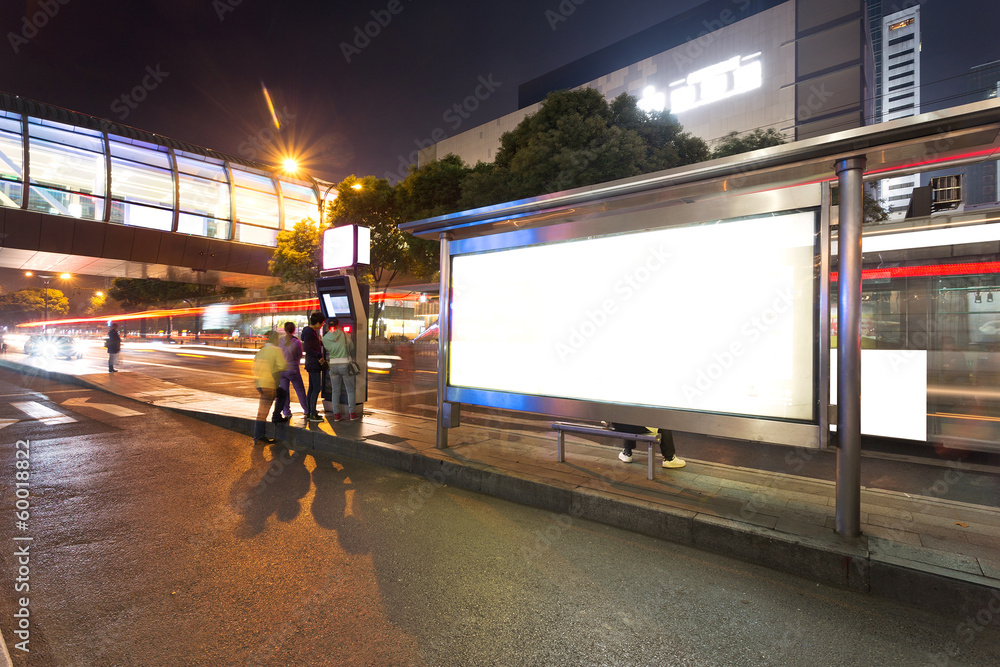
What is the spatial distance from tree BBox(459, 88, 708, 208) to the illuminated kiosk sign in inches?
330

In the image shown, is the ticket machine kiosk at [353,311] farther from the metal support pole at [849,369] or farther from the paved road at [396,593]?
the metal support pole at [849,369]

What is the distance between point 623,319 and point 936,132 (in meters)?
2.68

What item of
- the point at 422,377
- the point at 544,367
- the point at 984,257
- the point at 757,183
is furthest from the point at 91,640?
the point at 422,377

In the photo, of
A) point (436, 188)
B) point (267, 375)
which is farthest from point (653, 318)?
point (436, 188)

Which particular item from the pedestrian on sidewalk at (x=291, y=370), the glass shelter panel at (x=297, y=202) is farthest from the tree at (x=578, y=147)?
the glass shelter panel at (x=297, y=202)

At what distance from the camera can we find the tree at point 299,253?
87.4 feet

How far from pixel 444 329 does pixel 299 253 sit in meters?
23.5

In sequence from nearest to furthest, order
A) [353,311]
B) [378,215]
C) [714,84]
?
[353,311], [378,215], [714,84]

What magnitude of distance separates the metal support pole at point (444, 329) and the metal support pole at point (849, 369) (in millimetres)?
4198

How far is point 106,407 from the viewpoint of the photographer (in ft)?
34.8

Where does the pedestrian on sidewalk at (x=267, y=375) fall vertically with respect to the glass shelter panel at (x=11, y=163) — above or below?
below

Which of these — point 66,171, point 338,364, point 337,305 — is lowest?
point 338,364

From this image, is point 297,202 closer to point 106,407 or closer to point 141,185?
point 141,185

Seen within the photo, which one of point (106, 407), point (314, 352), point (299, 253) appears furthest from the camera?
point (299, 253)
